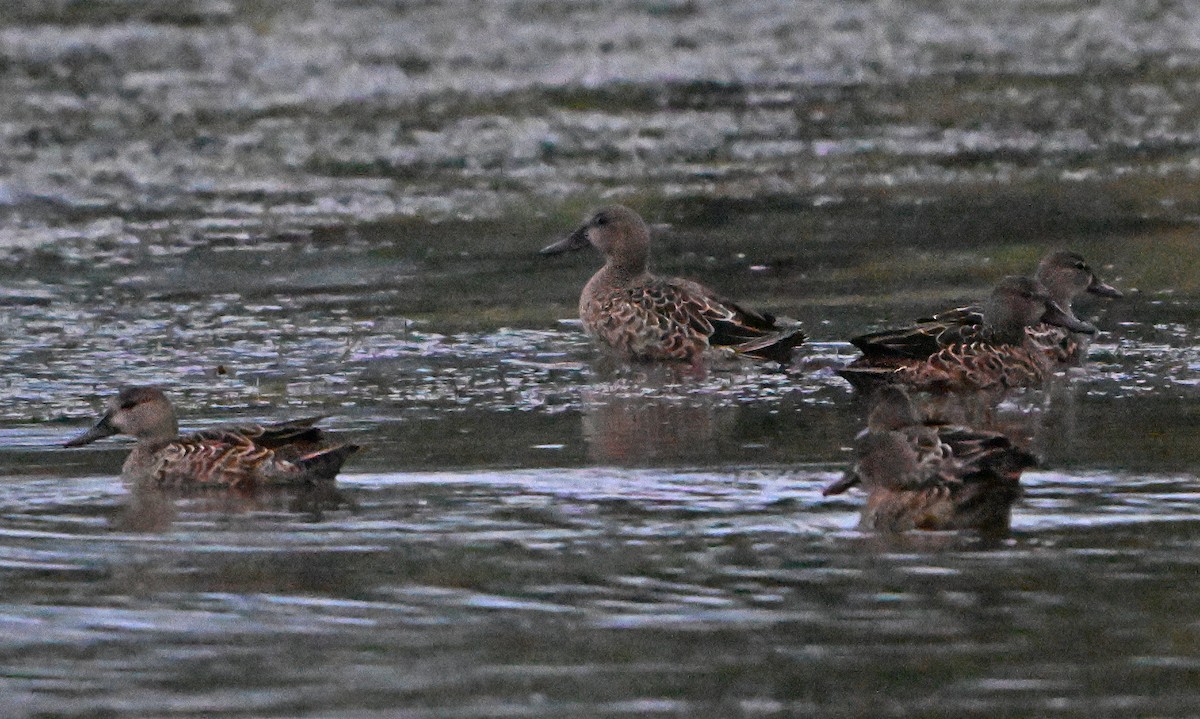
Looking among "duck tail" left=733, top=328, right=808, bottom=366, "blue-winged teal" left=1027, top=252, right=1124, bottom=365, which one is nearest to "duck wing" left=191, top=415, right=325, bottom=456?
"duck tail" left=733, top=328, right=808, bottom=366

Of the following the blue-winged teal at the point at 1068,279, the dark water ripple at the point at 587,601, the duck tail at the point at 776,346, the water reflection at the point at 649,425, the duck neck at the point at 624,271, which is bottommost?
the dark water ripple at the point at 587,601

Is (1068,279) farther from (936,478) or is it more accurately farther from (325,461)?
(325,461)

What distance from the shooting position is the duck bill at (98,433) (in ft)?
33.8

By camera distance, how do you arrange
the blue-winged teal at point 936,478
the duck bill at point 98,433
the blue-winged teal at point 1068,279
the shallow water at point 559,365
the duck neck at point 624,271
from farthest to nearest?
the duck neck at point 624,271 → the blue-winged teal at point 1068,279 → the duck bill at point 98,433 → the blue-winged teal at point 936,478 → the shallow water at point 559,365

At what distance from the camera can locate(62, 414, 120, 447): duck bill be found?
10.3 m

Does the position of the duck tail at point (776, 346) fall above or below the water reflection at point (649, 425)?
above

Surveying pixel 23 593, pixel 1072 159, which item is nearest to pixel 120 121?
pixel 1072 159

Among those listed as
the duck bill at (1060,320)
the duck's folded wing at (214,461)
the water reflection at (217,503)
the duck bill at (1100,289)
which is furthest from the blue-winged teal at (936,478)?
the duck bill at (1100,289)

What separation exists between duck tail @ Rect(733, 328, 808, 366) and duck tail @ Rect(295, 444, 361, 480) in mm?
3241

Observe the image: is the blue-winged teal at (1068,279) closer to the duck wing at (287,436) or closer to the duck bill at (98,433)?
the duck wing at (287,436)

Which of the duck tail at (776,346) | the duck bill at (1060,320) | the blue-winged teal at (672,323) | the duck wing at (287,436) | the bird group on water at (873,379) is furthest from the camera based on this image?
the blue-winged teal at (672,323)

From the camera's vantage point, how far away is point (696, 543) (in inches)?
329

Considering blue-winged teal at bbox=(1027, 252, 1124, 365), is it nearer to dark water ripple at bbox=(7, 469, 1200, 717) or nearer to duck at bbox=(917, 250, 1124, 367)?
duck at bbox=(917, 250, 1124, 367)

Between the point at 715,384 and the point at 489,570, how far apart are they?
4123mm
